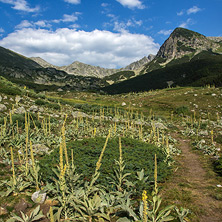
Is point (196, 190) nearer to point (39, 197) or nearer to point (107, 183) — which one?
point (107, 183)

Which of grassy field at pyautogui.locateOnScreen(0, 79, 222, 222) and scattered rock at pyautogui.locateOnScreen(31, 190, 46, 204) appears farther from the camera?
scattered rock at pyautogui.locateOnScreen(31, 190, 46, 204)

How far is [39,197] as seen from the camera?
4.99m

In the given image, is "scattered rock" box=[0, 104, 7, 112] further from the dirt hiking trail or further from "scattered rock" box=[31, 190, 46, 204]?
the dirt hiking trail

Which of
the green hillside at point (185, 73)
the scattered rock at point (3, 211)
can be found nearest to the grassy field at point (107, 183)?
the scattered rock at point (3, 211)

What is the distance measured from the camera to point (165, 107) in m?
36.1

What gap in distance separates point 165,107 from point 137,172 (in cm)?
3177

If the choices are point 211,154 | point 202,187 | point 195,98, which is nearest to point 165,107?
point 195,98

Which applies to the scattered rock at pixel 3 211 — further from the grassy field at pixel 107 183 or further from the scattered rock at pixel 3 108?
the scattered rock at pixel 3 108

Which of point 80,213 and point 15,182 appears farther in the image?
point 15,182

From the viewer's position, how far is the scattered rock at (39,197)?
499cm

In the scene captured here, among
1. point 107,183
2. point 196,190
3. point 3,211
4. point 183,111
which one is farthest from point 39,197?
point 183,111

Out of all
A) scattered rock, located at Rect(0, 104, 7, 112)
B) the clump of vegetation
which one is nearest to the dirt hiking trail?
scattered rock, located at Rect(0, 104, 7, 112)

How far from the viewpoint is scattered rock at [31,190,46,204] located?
499 cm

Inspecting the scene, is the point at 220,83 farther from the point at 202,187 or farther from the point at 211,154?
the point at 202,187
